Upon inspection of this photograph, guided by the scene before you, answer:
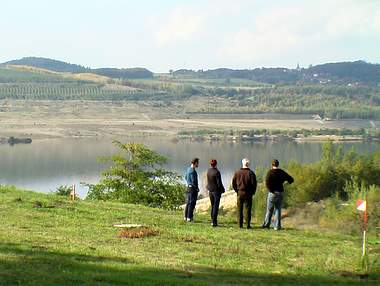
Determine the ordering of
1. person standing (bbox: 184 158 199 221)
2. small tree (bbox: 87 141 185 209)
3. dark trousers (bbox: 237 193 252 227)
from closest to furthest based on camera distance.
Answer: dark trousers (bbox: 237 193 252 227) → person standing (bbox: 184 158 199 221) → small tree (bbox: 87 141 185 209)

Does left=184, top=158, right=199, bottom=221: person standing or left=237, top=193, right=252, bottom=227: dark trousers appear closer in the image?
left=237, top=193, right=252, bottom=227: dark trousers

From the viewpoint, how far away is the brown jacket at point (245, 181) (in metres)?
17.0

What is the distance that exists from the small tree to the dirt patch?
16.8m

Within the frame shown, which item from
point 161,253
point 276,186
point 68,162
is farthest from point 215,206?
point 68,162

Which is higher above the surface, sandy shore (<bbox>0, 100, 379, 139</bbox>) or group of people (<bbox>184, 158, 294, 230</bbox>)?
group of people (<bbox>184, 158, 294, 230</bbox>)

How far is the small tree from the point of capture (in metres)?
33.9

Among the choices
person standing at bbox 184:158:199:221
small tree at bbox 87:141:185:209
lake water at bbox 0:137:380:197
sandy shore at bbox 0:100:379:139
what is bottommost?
sandy shore at bbox 0:100:379:139

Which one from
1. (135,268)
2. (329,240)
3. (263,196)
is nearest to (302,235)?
(329,240)

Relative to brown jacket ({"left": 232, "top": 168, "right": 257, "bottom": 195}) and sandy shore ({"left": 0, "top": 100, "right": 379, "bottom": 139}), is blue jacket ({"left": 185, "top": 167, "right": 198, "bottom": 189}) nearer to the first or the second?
brown jacket ({"left": 232, "top": 168, "right": 257, "bottom": 195})

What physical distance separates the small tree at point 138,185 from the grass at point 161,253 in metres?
15.3

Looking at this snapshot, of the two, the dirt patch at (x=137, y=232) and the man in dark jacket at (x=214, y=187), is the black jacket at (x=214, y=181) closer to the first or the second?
the man in dark jacket at (x=214, y=187)

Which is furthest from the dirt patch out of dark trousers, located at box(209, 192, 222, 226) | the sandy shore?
the sandy shore

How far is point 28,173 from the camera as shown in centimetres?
6881

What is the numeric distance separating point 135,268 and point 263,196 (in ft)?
71.7
